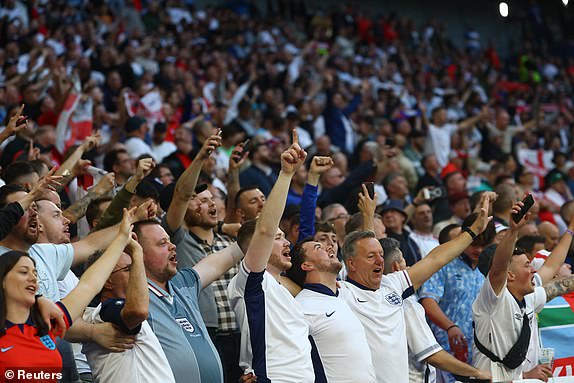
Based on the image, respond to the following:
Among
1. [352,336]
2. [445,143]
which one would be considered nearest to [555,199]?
[445,143]

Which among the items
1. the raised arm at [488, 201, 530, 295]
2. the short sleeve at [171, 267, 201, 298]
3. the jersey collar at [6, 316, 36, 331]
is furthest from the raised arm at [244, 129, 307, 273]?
the raised arm at [488, 201, 530, 295]

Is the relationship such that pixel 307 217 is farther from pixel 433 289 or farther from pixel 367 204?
pixel 433 289

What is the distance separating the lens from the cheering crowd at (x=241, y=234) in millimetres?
4723

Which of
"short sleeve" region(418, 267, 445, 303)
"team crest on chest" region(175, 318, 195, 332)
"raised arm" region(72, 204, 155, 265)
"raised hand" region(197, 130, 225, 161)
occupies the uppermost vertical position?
"raised hand" region(197, 130, 225, 161)

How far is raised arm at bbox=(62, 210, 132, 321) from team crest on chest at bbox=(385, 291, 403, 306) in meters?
2.15

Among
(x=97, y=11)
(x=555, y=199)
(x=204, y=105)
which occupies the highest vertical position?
(x=97, y=11)

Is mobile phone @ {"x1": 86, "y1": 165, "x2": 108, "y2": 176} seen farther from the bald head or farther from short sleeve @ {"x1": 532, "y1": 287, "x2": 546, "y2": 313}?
the bald head

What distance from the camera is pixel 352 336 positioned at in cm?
551

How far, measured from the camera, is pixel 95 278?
4238 millimetres

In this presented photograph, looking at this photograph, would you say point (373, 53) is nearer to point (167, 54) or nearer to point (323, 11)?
point (323, 11)

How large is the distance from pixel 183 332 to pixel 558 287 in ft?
10.8

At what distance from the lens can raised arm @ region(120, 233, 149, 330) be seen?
4316 millimetres

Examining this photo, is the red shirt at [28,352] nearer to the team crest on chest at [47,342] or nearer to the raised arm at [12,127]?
the team crest on chest at [47,342]

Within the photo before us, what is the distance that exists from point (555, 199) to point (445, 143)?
6.43 ft
